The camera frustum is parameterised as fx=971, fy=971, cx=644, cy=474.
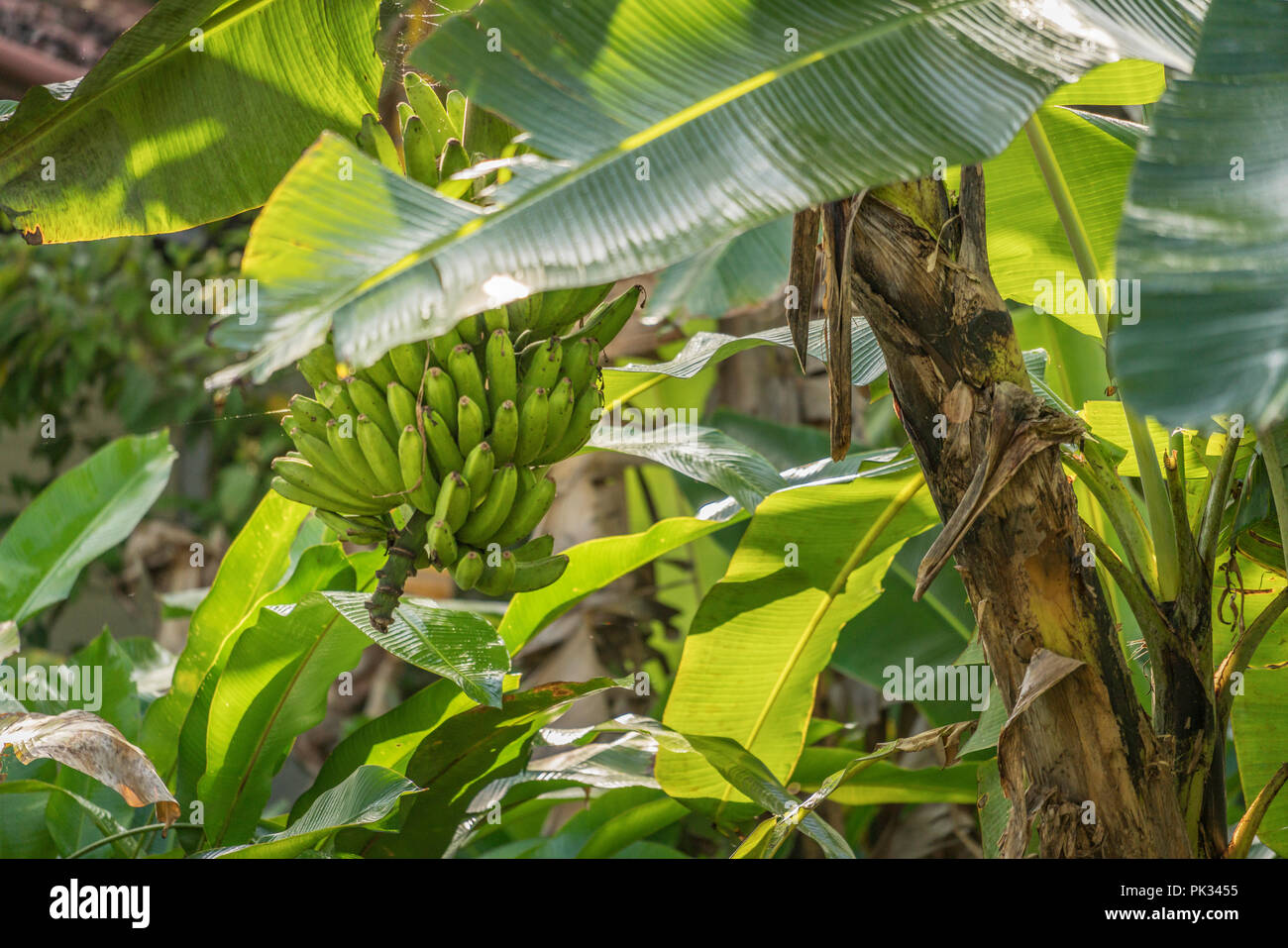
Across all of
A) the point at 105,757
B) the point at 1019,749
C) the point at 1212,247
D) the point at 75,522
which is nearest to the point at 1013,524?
the point at 1019,749

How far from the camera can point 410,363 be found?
0.76m

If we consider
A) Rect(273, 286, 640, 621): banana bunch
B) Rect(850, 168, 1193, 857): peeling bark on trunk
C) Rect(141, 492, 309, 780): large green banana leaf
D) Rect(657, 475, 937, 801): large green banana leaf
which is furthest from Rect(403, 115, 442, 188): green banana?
Rect(141, 492, 309, 780): large green banana leaf

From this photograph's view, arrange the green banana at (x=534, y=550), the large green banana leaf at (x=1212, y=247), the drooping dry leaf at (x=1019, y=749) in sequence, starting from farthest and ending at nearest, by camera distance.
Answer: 1. the green banana at (x=534, y=550)
2. the drooping dry leaf at (x=1019, y=749)
3. the large green banana leaf at (x=1212, y=247)

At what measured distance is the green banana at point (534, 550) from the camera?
0.84 meters

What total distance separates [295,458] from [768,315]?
4.47ft

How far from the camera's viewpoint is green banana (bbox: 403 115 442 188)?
2.47 feet

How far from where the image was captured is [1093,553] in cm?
68

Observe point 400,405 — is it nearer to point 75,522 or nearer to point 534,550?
point 534,550

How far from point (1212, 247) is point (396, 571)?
1.80ft

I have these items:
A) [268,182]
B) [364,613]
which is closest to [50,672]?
[364,613]

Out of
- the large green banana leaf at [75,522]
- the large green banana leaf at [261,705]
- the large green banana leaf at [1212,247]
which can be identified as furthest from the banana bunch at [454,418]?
the large green banana leaf at [75,522]

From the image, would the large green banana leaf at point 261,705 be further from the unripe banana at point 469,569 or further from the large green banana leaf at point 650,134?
the large green banana leaf at point 650,134

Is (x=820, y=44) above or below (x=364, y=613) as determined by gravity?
above
